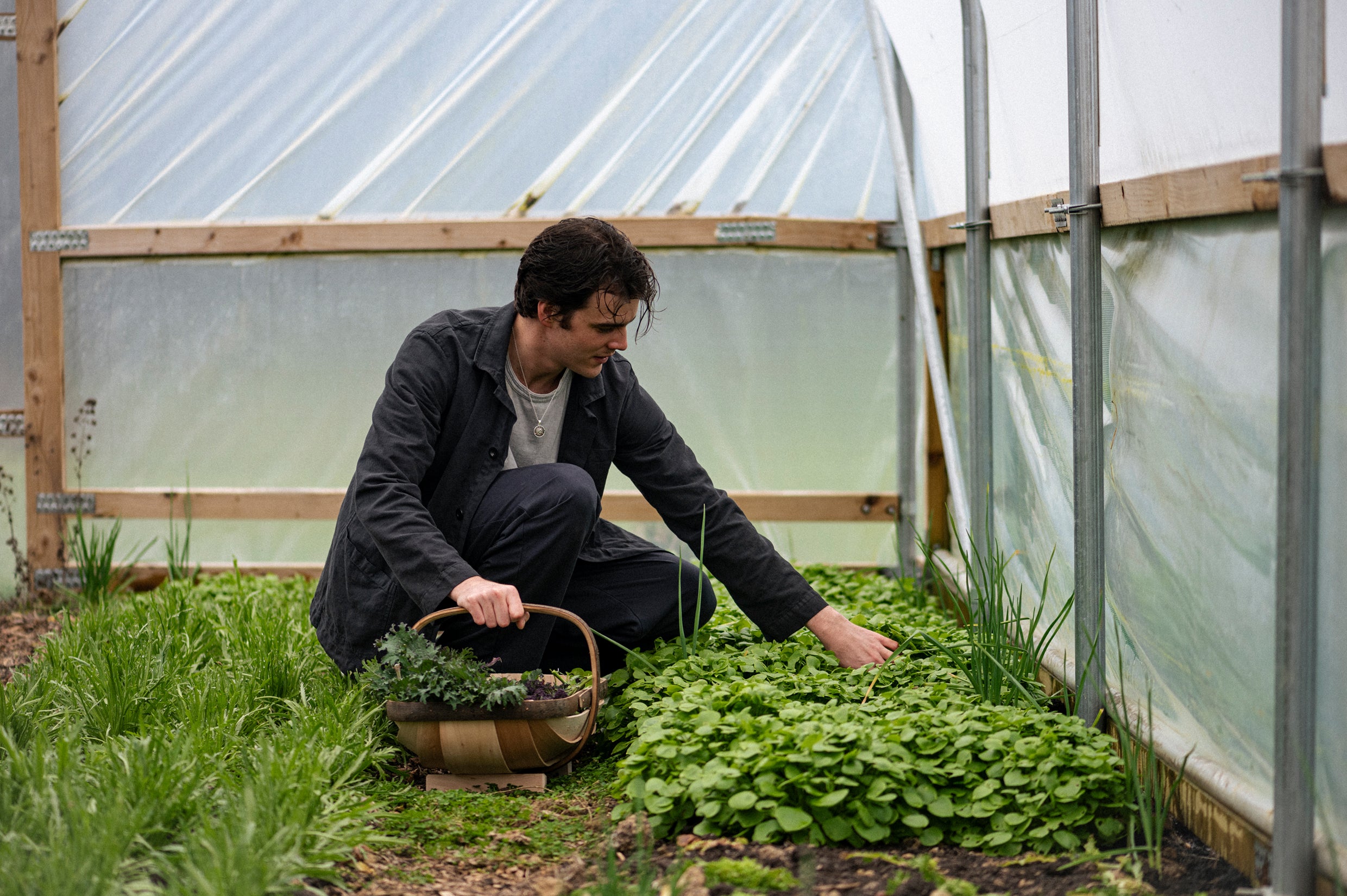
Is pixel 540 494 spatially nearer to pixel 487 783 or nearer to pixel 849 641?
pixel 487 783

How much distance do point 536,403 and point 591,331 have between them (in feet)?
0.96

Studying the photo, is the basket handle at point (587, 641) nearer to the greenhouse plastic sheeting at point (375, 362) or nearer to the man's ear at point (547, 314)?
the man's ear at point (547, 314)

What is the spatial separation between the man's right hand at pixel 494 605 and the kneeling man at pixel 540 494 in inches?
2.0

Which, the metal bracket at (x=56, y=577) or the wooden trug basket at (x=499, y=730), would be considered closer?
the wooden trug basket at (x=499, y=730)

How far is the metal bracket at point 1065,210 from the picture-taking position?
2.25m

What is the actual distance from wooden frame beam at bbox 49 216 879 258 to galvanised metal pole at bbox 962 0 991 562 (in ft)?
3.44

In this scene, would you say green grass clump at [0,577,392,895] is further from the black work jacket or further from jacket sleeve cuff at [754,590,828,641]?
jacket sleeve cuff at [754,590,828,641]

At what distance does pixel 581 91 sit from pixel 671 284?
743 millimetres

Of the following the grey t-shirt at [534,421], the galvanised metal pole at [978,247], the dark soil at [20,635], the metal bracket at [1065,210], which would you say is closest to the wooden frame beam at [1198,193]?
the metal bracket at [1065,210]

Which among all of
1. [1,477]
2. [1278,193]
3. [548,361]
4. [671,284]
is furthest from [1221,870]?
[1,477]

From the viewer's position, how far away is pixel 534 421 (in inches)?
105

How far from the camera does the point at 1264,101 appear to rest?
1696 millimetres

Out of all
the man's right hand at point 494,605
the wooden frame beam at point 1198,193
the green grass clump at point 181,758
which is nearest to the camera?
the wooden frame beam at point 1198,193

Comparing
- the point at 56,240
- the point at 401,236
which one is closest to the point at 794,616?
the point at 401,236
